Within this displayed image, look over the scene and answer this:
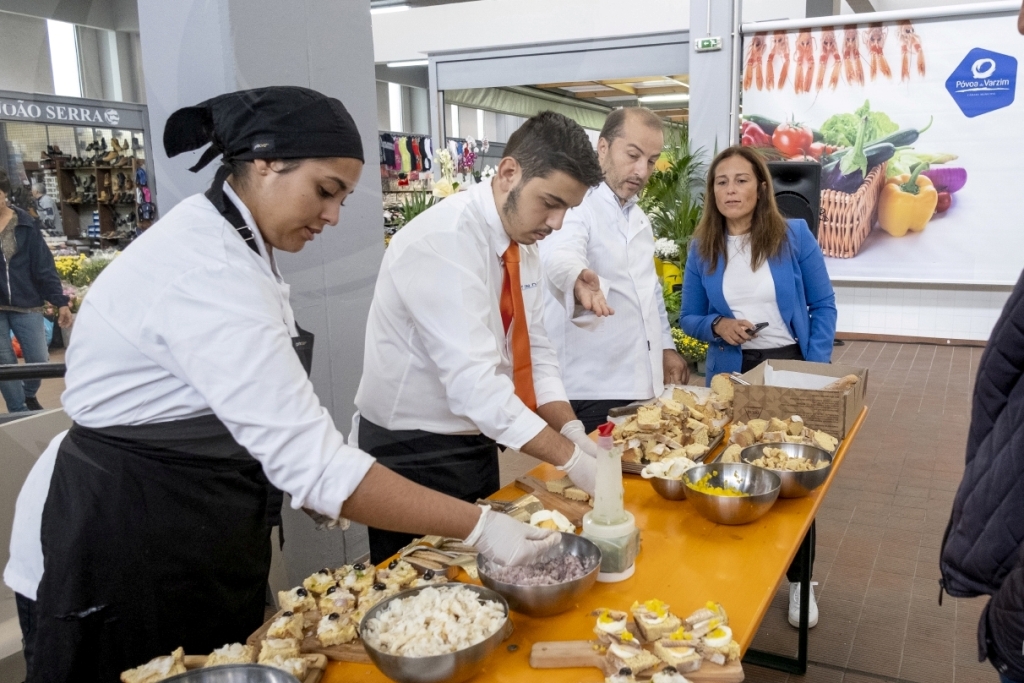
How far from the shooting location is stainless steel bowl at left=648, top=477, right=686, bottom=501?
74.3 inches

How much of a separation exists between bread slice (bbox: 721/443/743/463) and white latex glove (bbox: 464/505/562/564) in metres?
0.75

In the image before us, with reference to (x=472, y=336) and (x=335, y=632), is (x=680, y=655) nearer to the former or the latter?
(x=335, y=632)

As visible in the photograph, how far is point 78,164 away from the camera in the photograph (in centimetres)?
158

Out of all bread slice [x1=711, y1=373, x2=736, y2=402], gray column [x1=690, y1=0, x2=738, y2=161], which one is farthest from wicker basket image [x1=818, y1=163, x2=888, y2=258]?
bread slice [x1=711, y1=373, x2=736, y2=402]

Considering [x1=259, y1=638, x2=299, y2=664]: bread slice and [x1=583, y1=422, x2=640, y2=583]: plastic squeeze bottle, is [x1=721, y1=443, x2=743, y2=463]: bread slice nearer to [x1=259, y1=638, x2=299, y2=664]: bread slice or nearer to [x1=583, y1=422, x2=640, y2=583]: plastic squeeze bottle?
[x1=583, y1=422, x2=640, y2=583]: plastic squeeze bottle

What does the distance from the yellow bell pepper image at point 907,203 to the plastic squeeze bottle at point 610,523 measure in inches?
263

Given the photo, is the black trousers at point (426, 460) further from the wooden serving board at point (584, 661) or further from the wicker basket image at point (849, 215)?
the wicker basket image at point (849, 215)

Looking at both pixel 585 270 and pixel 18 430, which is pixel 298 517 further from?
pixel 585 270

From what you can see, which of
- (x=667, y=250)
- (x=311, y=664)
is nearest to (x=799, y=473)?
(x=311, y=664)

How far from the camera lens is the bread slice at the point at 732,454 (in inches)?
80.8

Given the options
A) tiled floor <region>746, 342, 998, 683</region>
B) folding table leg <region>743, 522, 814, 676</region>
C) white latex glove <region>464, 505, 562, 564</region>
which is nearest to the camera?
white latex glove <region>464, 505, 562, 564</region>

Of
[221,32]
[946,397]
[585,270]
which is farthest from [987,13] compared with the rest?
[221,32]

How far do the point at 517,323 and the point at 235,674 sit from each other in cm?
113

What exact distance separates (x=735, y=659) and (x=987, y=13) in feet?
23.4
